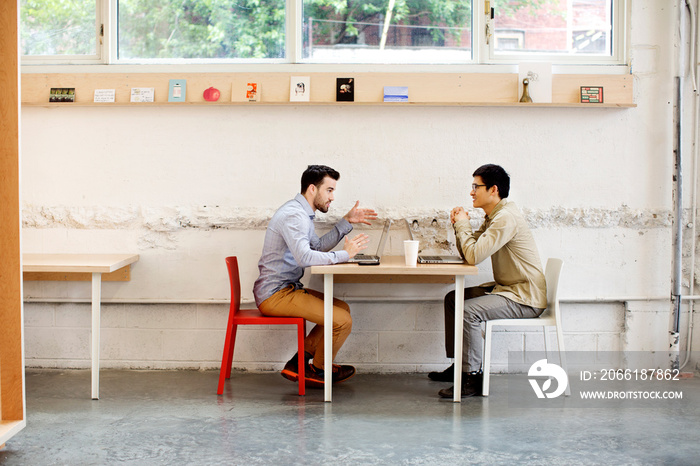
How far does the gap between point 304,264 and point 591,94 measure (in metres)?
2.06

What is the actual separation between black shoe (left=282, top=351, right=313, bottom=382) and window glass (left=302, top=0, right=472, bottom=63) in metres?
1.82

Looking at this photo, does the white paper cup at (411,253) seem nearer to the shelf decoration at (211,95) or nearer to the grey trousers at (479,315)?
the grey trousers at (479,315)

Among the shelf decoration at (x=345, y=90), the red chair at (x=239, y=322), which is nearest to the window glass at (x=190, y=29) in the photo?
the shelf decoration at (x=345, y=90)

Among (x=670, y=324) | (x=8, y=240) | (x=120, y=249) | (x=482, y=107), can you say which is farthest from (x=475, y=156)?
(x=8, y=240)

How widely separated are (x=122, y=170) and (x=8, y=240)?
1.41 meters

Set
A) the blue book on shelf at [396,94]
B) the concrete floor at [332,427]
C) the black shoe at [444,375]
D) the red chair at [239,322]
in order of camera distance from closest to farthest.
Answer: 1. the concrete floor at [332,427]
2. the red chair at [239,322]
3. the black shoe at [444,375]
4. the blue book on shelf at [396,94]

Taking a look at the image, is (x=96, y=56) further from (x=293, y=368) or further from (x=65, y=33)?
(x=293, y=368)

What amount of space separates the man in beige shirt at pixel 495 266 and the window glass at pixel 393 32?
94cm

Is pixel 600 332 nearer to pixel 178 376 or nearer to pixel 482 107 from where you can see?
pixel 482 107

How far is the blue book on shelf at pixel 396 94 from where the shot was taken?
153 inches

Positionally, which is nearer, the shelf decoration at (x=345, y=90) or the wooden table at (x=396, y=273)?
the wooden table at (x=396, y=273)

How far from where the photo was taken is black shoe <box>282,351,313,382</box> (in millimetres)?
3520

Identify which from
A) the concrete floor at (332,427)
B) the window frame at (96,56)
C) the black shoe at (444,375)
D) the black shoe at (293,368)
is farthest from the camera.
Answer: the window frame at (96,56)

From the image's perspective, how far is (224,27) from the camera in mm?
4035
